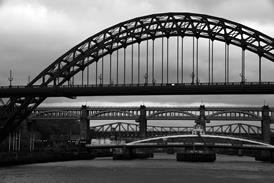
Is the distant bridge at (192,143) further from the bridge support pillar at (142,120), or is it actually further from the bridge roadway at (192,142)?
the bridge support pillar at (142,120)

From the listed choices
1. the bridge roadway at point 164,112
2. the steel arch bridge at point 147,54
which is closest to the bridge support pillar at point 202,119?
the bridge roadway at point 164,112

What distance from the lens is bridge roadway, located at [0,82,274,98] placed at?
73438 mm

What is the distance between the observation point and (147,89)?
75938mm

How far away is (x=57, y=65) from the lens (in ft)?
269

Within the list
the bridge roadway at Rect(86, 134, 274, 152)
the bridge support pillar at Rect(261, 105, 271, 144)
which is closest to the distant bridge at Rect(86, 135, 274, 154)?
the bridge roadway at Rect(86, 134, 274, 152)

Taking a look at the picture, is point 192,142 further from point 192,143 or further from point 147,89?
point 147,89

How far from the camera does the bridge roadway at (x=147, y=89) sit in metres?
73.4

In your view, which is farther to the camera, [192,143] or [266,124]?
[266,124]

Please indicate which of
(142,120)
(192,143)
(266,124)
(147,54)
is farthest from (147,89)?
(266,124)

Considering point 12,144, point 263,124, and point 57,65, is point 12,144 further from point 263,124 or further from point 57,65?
point 263,124

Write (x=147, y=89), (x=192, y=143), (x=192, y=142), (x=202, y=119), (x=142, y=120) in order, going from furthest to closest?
(x=142, y=120) < (x=202, y=119) < (x=192, y=142) < (x=192, y=143) < (x=147, y=89)

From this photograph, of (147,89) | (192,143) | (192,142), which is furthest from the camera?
(192,142)

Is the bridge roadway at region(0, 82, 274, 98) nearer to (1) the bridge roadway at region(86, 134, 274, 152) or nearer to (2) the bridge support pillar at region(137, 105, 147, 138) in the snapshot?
(1) the bridge roadway at region(86, 134, 274, 152)

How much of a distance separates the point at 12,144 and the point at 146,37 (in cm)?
4921
